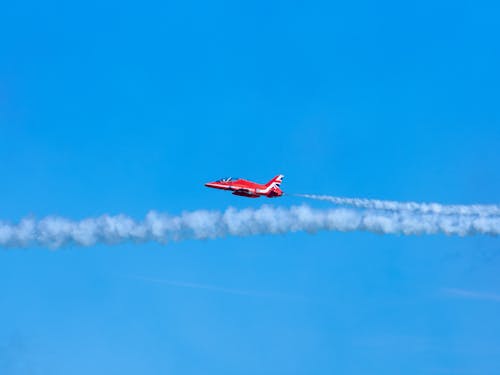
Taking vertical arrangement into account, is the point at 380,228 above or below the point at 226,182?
below

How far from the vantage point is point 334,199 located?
379 ft

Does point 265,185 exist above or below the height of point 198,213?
above

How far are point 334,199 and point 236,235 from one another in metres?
15.7

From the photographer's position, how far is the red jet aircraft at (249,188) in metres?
120

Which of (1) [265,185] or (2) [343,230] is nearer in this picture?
(2) [343,230]

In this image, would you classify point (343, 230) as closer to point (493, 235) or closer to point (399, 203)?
point (399, 203)

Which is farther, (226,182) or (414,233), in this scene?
(226,182)

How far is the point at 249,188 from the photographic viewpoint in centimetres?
12031

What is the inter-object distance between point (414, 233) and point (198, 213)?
3107 centimetres

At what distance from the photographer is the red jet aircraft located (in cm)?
12038

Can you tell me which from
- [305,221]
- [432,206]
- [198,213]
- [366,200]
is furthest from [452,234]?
[198,213]

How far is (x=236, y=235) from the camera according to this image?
112 m

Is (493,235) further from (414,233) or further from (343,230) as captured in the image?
(343,230)

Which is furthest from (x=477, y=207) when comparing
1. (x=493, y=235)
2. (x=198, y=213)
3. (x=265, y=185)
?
(x=198, y=213)
